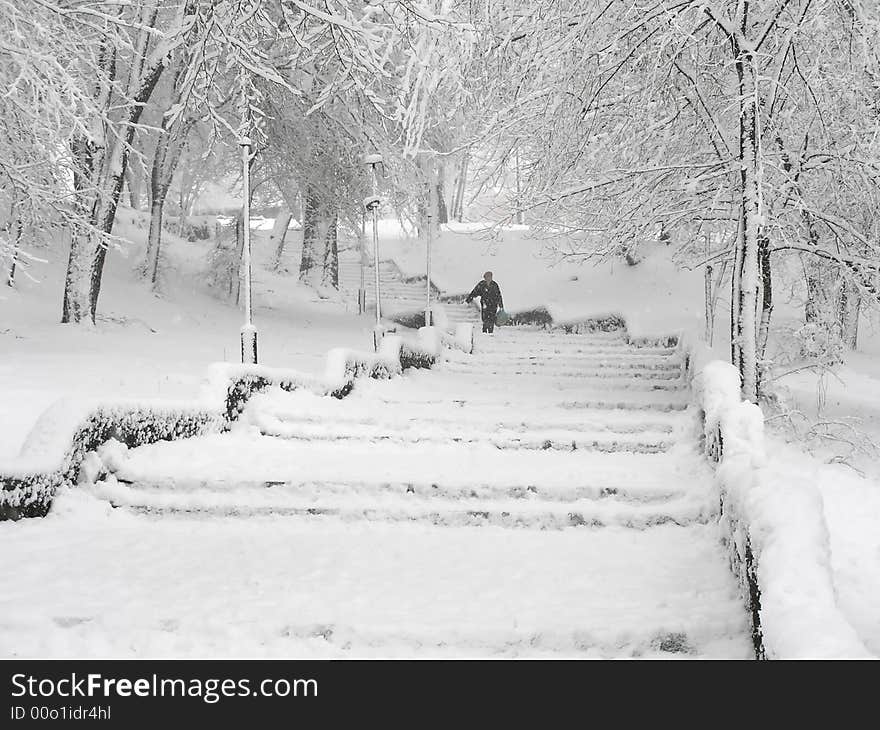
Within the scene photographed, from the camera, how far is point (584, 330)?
21.8 meters

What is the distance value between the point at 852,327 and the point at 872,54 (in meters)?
16.5

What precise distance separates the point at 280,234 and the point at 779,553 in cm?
3265

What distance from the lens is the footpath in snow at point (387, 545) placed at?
3717 millimetres

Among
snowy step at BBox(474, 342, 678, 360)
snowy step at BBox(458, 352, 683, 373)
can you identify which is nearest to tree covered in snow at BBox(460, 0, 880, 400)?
snowy step at BBox(458, 352, 683, 373)

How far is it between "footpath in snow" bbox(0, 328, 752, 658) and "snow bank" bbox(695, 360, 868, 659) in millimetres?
289

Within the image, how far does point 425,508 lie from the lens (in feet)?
17.9

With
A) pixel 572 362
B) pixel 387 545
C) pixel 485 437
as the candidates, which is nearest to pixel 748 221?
pixel 485 437

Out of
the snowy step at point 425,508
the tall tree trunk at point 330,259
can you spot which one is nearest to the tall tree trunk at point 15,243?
the snowy step at point 425,508

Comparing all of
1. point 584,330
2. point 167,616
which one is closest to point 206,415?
point 167,616

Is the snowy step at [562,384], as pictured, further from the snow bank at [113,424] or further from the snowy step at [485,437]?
the snowy step at [485,437]

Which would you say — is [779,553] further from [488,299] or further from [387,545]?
[488,299]

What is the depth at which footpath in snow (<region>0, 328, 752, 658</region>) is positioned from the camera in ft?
12.2

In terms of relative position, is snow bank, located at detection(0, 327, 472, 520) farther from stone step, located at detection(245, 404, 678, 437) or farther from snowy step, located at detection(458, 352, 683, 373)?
snowy step, located at detection(458, 352, 683, 373)
